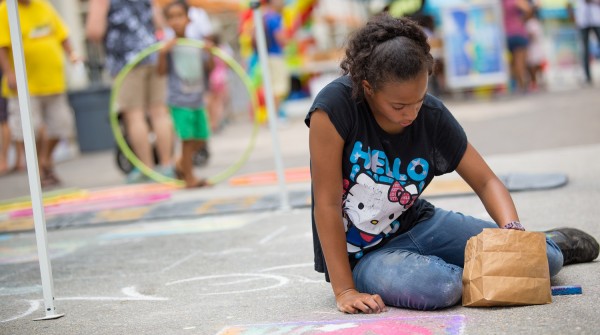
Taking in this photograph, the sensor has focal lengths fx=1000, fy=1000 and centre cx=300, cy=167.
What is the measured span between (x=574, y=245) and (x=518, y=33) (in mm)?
11534

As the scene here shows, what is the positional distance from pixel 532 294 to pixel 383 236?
583 millimetres

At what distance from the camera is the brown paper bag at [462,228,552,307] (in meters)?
3.12

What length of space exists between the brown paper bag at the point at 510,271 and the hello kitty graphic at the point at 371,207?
36cm

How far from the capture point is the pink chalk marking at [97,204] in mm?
6957

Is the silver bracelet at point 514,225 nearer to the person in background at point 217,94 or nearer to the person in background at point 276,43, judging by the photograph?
the person in background at point 276,43

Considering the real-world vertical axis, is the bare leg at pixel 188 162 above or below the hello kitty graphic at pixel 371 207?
below

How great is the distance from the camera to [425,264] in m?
3.27

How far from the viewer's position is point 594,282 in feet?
11.2

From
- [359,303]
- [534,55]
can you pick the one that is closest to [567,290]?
[359,303]

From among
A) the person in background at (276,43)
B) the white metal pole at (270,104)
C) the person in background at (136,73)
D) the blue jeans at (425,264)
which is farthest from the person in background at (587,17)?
the blue jeans at (425,264)

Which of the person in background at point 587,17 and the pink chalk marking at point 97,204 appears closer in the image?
the pink chalk marking at point 97,204

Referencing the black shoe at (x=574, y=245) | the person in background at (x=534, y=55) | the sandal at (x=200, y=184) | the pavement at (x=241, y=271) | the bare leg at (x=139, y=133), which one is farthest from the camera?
the person in background at (x=534, y=55)

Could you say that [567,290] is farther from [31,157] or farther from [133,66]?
[133,66]

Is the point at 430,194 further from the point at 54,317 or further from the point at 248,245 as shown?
the point at 54,317
